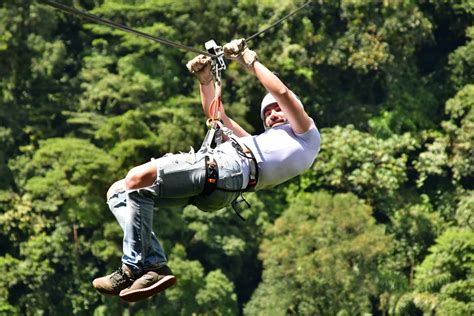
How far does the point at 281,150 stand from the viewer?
19.1 ft

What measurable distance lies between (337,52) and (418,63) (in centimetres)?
265

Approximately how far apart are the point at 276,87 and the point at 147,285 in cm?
97

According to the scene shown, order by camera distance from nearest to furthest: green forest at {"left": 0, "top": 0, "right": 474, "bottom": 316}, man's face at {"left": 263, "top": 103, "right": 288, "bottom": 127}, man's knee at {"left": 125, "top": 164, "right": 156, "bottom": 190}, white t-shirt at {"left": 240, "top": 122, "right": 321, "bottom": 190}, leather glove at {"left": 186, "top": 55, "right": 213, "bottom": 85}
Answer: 1. man's knee at {"left": 125, "top": 164, "right": 156, "bottom": 190}
2. white t-shirt at {"left": 240, "top": 122, "right": 321, "bottom": 190}
3. man's face at {"left": 263, "top": 103, "right": 288, "bottom": 127}
4. leather glove at {"left": 186, "top": 55, "right": 213, "bottom": 85}
5. green forest at {"left": 0, "top": 0, "right": 474, "bottom": 316}

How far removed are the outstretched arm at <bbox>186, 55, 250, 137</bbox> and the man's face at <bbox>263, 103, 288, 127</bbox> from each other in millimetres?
189

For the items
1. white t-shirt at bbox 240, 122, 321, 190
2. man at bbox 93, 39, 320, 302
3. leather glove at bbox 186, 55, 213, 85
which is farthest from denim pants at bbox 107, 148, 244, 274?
leather glove at bbox 186, 55, 213, 85

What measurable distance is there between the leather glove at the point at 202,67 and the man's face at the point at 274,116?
41 centimetres

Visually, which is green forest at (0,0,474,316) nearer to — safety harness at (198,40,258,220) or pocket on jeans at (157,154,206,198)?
safety harness at (198,40,258,220)

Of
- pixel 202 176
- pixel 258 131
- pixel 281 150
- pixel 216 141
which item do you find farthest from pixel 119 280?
pixel 258 131

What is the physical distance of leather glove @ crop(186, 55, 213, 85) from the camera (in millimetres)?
6160

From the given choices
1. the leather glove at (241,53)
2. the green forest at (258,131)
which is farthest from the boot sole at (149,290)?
the green forest at (258,131)

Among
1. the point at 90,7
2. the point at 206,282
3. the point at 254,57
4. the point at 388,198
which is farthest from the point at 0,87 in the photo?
the point at 254,57

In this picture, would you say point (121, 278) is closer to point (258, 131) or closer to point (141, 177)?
point (141, 177)

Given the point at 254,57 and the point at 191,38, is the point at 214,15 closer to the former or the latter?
the point at 191,38

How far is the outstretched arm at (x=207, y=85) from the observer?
6164mm
